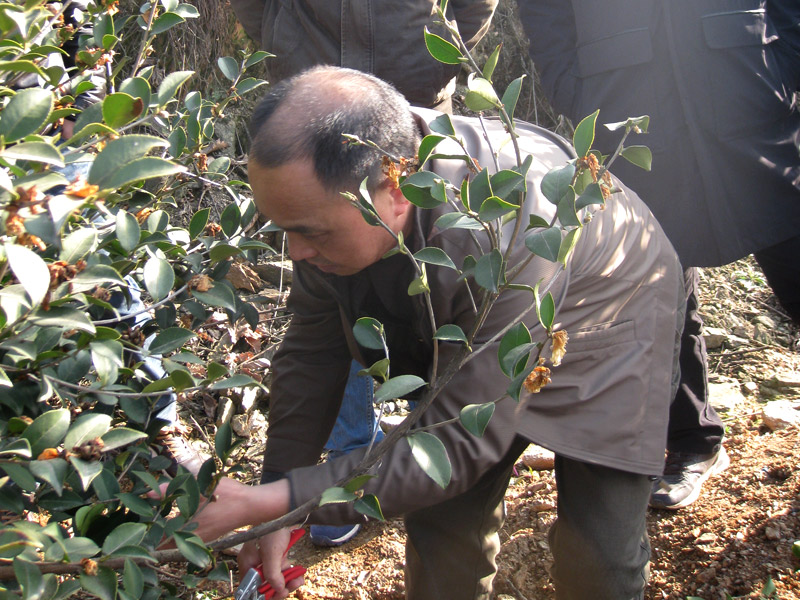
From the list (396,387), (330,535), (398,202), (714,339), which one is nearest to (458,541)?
(330,535)

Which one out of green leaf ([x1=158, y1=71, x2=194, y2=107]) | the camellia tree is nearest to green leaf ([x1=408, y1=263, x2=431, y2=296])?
the camellia tree

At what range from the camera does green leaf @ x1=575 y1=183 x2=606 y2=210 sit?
108 centimetres

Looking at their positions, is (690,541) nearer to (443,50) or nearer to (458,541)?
(458,541)

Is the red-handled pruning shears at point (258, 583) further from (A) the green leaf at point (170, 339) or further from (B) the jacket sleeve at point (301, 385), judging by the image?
(A) the green leaf at point (170, 339)

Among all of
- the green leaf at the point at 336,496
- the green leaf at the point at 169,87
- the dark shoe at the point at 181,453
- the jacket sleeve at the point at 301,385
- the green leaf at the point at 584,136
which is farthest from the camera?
the dark shoe at the point at 181,453

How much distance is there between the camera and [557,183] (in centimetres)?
111

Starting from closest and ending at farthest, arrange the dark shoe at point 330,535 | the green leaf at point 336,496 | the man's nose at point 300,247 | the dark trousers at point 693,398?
the green leaf at point 336,496, the man's nose at point 300,247, the dark trousers at point 693,398, the dark shoe at point 330,535

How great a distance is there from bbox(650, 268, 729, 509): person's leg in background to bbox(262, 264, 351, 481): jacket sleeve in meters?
1.25

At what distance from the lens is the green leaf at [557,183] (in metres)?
1.10

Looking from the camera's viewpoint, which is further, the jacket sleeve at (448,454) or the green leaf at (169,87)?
the jacket sleeve at (448,454)

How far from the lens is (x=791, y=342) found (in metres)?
4.09

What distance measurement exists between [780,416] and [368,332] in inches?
93.5

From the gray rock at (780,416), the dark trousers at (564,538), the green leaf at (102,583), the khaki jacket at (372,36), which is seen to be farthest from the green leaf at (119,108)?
the gray rock at (780,416)

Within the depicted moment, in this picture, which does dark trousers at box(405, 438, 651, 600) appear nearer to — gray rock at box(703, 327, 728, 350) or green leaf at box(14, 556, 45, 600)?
green leaf at box(14, 556, 45, 600)
